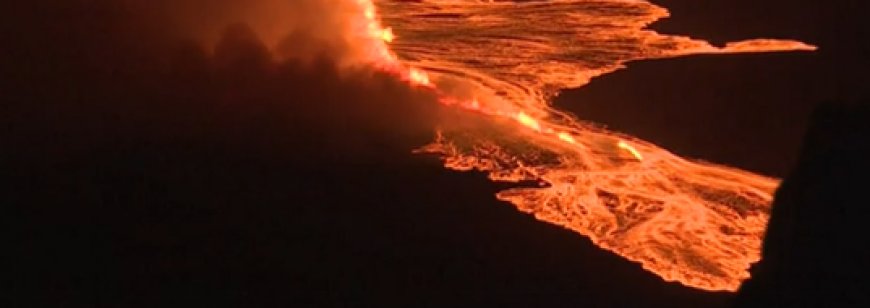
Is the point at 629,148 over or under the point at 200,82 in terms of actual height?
under

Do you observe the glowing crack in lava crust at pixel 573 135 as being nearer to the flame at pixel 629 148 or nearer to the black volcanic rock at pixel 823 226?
the flame at pixel 629 148

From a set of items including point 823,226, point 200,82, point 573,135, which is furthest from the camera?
point 200,82

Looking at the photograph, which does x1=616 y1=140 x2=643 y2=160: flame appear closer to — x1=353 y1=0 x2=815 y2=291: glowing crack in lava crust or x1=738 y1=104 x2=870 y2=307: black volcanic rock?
x1=353 y1=0 x2=815 y2=291: glowing crack in lava crust

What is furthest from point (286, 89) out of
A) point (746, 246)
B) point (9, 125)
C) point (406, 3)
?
point (746, 246)

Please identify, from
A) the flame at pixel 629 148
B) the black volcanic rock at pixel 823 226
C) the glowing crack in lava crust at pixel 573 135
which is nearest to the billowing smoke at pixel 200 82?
the glowing crack in lava crust at pixel 573 135

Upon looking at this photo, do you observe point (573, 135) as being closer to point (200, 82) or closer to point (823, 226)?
point (200, 82)

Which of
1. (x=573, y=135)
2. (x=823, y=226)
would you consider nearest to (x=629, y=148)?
(x=573, y=135)

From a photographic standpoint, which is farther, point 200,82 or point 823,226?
point 200,82
